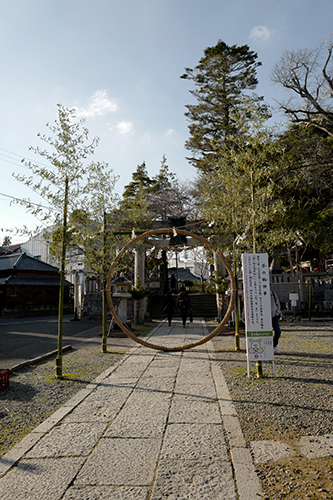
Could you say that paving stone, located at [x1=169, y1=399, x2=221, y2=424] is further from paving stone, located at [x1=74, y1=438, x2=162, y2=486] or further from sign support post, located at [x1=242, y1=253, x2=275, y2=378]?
sign support post, located at [x1=242, y1=253, x2=275, y2=378]

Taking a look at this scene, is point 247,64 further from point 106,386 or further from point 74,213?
point 106,386

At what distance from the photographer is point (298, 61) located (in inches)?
719

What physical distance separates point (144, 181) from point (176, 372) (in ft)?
75.0

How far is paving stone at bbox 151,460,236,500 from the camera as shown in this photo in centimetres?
250

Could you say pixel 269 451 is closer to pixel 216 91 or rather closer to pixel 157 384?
pixel 157 384

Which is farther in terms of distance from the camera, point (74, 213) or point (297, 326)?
point (297, 326)

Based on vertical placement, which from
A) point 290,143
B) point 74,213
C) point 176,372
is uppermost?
point 290,143

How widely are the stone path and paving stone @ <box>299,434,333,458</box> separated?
541 millimetres

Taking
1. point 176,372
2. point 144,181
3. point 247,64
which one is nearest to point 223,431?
point 176,372

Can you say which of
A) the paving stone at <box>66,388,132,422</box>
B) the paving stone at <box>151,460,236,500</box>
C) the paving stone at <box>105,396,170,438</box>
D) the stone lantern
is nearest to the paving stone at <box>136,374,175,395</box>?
the paving stone at <box>66,388,132,422</box>

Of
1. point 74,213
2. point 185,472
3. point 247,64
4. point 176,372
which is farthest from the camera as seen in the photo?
point 247,64

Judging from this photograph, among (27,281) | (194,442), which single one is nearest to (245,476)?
(194,442)

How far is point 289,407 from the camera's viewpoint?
4406mm

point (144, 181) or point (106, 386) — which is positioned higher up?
point (144, 181)
